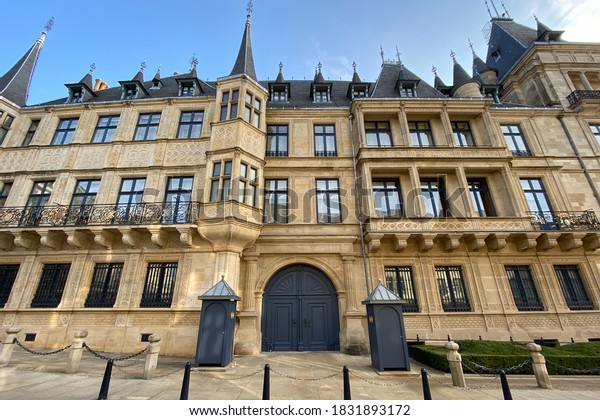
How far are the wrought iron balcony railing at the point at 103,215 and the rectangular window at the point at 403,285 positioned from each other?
9556 mm

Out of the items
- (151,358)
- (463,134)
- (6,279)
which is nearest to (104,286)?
(6,279)

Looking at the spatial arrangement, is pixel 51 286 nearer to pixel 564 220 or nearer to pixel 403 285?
pixel 403 285

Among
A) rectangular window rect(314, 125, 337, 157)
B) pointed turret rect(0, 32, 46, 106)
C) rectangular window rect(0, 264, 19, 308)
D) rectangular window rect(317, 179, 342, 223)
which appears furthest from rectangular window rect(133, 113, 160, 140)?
rectangular window rect(317, 179, 342, 223)

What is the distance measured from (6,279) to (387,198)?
61.8ft

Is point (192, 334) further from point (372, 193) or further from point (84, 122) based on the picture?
point (84, 122)

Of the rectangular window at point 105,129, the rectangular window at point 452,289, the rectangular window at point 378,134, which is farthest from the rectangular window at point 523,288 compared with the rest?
the rectangular window at point 105,129

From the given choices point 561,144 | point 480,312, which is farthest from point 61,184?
point 561,144

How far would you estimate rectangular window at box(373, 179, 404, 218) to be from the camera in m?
13.4

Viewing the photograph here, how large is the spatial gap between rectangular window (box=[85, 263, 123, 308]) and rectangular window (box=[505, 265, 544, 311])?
18312 mm

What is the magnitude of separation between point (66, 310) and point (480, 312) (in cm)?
1815

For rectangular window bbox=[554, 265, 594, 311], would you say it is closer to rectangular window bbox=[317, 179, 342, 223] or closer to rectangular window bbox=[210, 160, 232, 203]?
rectangular window bbox=[317, 179, 342, 223]

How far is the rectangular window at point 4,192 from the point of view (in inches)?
526

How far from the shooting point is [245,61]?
14352 millimetres

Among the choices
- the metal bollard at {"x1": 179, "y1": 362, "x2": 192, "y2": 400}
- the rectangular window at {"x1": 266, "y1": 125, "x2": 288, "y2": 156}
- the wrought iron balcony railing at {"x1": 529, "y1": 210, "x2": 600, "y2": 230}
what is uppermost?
the rectangular window at {"x1": 266, "y1": 125, "x2": 288, "y2": 156}
